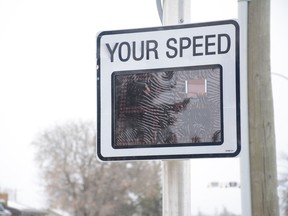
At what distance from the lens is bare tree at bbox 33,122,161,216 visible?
62.9m

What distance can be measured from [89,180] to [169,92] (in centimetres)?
6265

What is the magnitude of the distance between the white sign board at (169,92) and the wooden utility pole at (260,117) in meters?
0.27

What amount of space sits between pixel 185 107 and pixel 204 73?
0.22m

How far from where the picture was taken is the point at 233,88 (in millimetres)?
4031

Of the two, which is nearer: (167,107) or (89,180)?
(167,107)

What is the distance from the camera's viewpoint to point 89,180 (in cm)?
6619

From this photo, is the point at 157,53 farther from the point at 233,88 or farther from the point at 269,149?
the point at 269,149

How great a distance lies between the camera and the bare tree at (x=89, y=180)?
206 ft

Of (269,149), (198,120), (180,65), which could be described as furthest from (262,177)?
(180,65)

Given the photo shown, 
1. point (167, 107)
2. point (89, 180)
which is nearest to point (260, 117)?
point (167, 107)

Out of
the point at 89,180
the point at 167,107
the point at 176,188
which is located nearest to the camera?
the point at 167,107

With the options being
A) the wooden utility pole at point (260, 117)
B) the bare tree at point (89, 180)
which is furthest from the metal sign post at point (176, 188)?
the bare tree at point (89, 180)

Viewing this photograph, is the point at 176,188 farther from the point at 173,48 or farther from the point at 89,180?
the point at 89,180

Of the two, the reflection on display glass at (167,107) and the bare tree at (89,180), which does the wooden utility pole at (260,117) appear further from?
the bare tree at (89,180)
